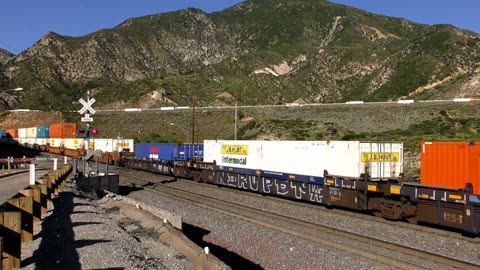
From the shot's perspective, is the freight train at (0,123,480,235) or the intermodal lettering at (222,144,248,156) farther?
the intermodal lettering at (222,144,248,156)

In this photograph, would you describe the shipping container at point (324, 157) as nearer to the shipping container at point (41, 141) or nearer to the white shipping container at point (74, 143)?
the white shipping container at point (74, 143)

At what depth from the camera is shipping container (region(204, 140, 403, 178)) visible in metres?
22.2

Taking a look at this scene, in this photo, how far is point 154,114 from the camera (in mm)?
111312

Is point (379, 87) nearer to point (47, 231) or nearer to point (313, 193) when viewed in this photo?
point (313, 193)

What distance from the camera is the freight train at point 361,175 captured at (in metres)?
17.0

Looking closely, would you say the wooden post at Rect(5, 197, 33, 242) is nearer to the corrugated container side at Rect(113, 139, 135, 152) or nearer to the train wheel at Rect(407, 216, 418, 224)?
the train wheel at Rect(407, 216, 418, 224)

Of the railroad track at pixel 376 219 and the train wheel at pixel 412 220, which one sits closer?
the railroad track at pixel 376 219

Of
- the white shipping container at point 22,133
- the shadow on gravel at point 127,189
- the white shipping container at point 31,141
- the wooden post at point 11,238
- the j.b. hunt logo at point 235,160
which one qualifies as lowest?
the shadow on gravel at point 127,189

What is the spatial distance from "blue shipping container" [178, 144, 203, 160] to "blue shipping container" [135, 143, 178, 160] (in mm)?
983

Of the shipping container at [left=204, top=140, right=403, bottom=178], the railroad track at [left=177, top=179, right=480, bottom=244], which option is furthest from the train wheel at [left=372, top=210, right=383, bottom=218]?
the shipping container at [left=204, top=140, right=403, bottom=178]

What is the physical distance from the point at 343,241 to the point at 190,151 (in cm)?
2580

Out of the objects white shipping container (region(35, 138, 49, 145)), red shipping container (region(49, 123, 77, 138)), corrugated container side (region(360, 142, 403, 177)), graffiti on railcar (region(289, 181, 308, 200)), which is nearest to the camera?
corrugated container side (region(360, 142, 403, 177))

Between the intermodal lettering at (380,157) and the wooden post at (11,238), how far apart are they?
52.7ft

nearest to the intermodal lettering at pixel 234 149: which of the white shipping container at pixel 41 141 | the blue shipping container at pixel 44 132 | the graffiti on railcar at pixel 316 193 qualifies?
the graffiti on railcar at pixel 316 193
